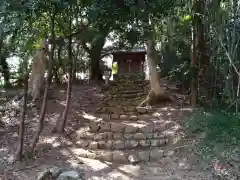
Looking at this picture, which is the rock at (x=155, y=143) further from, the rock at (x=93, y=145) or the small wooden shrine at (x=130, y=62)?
the small wooden shrine at (x=130, y=62)

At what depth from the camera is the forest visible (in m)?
4.22

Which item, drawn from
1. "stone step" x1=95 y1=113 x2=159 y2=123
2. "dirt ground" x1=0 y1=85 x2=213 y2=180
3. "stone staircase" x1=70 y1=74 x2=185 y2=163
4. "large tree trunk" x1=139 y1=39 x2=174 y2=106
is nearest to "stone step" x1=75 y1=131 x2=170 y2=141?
"stone staircase" x1=70 y1=74 x2=185 y2=163

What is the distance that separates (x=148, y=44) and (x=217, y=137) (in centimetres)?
316

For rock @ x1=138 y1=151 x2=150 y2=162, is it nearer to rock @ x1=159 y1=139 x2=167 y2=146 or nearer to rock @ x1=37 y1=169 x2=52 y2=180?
rock @ x1=159 y1=139 x2=167 y2=146

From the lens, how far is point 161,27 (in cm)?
585

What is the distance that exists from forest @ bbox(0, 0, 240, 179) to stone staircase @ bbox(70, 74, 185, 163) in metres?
0.42

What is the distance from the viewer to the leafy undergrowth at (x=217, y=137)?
4.13 meters

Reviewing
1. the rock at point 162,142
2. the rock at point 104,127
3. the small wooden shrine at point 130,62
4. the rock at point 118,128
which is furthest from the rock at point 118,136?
the small wooden shrine at point 130,62

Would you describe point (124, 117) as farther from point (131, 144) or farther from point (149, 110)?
point (131, 144)

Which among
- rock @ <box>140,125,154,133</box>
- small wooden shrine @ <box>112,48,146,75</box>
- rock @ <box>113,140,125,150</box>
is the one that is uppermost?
small wooden shrine @ <box>112,48,146,75</box>

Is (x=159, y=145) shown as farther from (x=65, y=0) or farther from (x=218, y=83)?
(x=65, y=0)

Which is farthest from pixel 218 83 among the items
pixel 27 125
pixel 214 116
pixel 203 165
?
pixel 27 125

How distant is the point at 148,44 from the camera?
6.93 meters

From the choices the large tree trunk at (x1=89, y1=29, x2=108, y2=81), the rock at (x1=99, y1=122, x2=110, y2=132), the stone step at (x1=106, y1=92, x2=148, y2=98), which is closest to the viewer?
the rock at (x1=99, y1=122, x2=110, y2=132)
